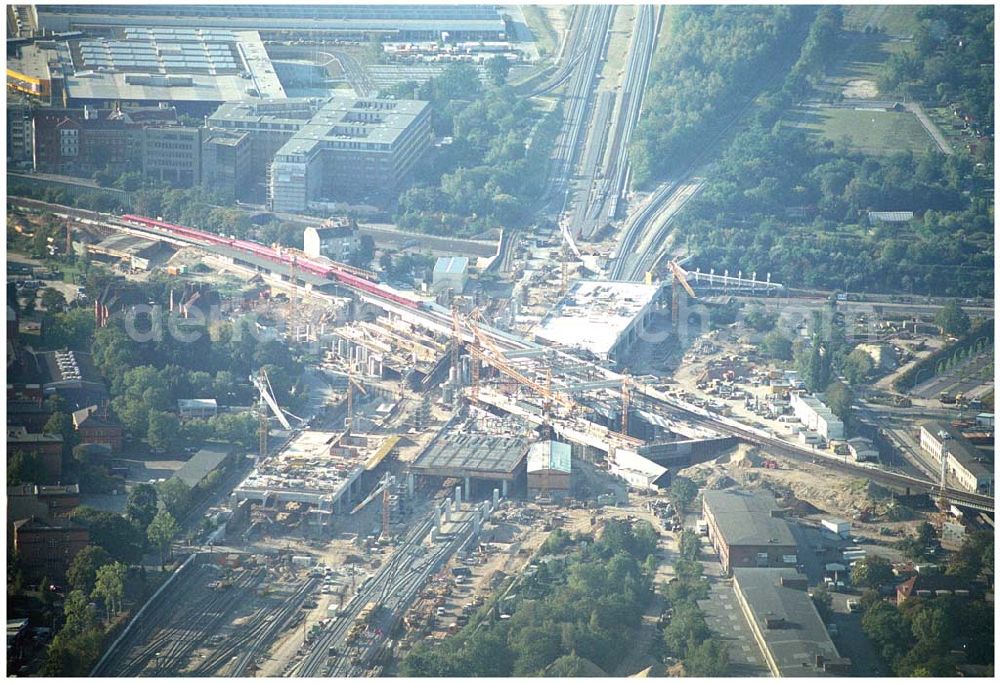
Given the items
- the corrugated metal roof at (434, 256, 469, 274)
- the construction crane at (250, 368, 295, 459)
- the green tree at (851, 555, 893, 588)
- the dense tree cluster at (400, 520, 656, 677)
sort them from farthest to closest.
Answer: the corrugated metal roof at (434, 256, 469, 274)
the construction crane at (250, 368, 295, 459)
the green tree at (851, 555, 893, 588)
the dense tree cluster at (400, 520, 656, 677)

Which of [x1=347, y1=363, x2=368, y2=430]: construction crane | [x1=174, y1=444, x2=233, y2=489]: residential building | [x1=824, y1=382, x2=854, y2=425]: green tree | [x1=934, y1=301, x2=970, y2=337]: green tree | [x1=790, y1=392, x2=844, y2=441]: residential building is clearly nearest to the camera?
[x1=174, y1=444, x2=233, y2=489]: residential building

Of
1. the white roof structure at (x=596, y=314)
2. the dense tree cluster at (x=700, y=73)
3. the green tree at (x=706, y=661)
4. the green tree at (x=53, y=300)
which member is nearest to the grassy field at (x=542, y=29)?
the dense tree cluster at (x=700, y=73)

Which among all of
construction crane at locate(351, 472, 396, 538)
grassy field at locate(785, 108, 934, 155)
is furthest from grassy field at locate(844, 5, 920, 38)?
construction crane at locate(351, 472, 396, 538)

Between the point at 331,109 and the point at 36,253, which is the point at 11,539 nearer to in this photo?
the point at 36,253

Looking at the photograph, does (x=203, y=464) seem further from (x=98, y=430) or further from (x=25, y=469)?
(x=25, y=469)

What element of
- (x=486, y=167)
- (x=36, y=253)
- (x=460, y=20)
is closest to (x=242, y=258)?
(x=36, y=253)

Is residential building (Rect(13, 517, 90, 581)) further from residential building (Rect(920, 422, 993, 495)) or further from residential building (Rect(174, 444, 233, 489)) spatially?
residential building (Rect(920, 422, 993, 495))

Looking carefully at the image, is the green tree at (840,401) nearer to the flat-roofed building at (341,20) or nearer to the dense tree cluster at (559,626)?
the dense tree cluster at (559,626)
